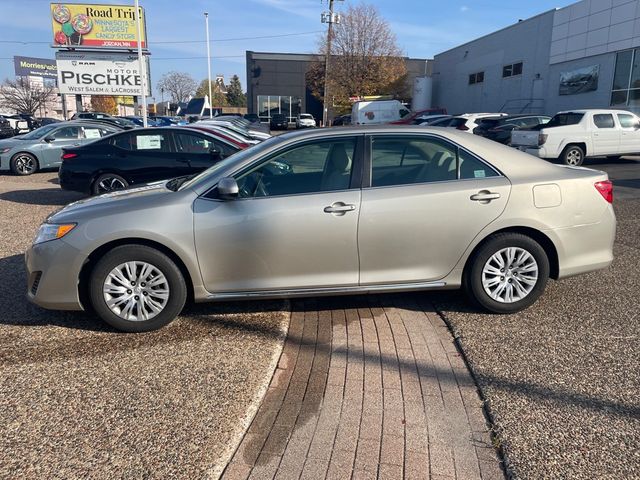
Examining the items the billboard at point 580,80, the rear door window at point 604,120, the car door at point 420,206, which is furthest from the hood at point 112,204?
the billboard at point 580,80

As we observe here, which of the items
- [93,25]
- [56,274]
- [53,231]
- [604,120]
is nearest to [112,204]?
[53,231]

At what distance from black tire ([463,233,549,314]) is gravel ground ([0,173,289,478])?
5.44 ft

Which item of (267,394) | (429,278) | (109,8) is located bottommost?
(267,394)

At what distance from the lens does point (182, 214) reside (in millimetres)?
4074

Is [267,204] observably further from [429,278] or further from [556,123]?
[556,123]

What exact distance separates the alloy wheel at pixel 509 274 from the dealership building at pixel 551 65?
71.1ft

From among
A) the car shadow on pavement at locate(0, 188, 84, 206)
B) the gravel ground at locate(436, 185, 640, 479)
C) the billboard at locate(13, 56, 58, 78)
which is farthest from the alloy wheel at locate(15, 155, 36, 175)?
the billboard at locate(13, 56, 58, 78)

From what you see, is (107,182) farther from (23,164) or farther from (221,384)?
(221,384)

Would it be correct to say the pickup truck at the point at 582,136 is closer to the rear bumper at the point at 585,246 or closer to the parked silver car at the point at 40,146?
the rear bumper at the point at 585,246

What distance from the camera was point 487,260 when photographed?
4.38 metres

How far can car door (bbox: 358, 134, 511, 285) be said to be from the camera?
421cm

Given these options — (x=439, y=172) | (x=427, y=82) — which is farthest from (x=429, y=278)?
(x=427, y=82)

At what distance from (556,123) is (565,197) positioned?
1319 centimetres

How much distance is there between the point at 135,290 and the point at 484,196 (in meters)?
2.95
